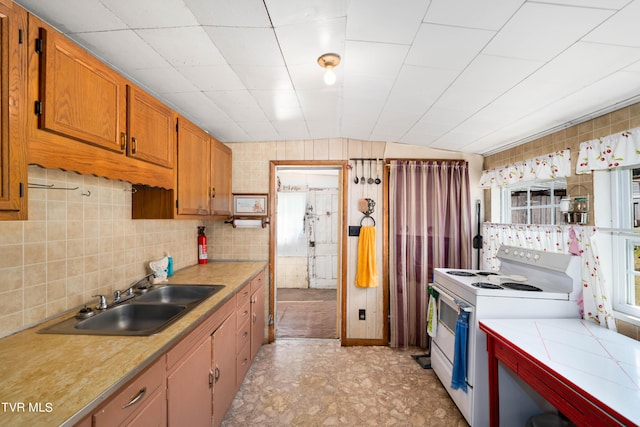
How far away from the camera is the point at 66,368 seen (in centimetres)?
96

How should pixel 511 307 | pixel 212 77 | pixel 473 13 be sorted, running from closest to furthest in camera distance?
pixel 473 13, pixel 212 77, pixel 511 307

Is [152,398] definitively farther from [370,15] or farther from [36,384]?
[370,15]

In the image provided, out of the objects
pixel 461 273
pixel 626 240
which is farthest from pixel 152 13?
pixel 626 240

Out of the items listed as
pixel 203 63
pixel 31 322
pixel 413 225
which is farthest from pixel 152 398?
pixel 413 225

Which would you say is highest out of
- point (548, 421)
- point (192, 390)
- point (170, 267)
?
point (170, 267)

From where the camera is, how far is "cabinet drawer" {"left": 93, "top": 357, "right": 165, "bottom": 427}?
0.87m

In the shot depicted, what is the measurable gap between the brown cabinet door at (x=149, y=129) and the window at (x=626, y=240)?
293 cm

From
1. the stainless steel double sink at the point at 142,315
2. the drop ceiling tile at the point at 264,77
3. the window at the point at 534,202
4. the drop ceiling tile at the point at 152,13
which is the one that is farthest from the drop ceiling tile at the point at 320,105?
the window at the point at 534,202

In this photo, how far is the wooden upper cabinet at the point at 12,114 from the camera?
896 millimetres

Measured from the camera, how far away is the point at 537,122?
2076mm

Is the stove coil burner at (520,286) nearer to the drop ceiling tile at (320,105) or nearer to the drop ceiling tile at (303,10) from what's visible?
the drop ceiling tile at (320,105)

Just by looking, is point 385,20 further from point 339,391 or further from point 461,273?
point 339,391

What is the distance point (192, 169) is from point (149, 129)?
548 millimetres

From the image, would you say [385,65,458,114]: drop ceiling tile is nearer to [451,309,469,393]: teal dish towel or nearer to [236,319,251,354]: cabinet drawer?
[451,309,469,393]: teal dish towel
